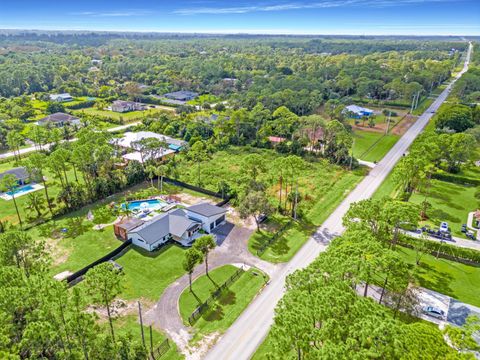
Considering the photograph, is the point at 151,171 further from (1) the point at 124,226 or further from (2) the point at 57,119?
(2) the point at 57,119

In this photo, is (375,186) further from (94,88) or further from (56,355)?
(94,88)

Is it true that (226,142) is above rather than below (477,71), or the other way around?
below

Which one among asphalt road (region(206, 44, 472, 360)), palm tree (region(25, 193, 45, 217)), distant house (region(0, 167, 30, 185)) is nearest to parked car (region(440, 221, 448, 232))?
asphalt road (region(206, 44, 472, 360))

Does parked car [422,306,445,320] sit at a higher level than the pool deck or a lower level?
lower

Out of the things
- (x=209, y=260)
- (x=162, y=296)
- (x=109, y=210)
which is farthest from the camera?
(x=109, y=210)

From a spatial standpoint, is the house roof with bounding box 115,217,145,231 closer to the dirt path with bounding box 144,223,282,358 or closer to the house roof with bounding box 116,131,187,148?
the dirt path with bounding box 144,223,282,358

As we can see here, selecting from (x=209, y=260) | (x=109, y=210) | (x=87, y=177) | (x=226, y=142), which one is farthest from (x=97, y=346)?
(x=226, y=142)
